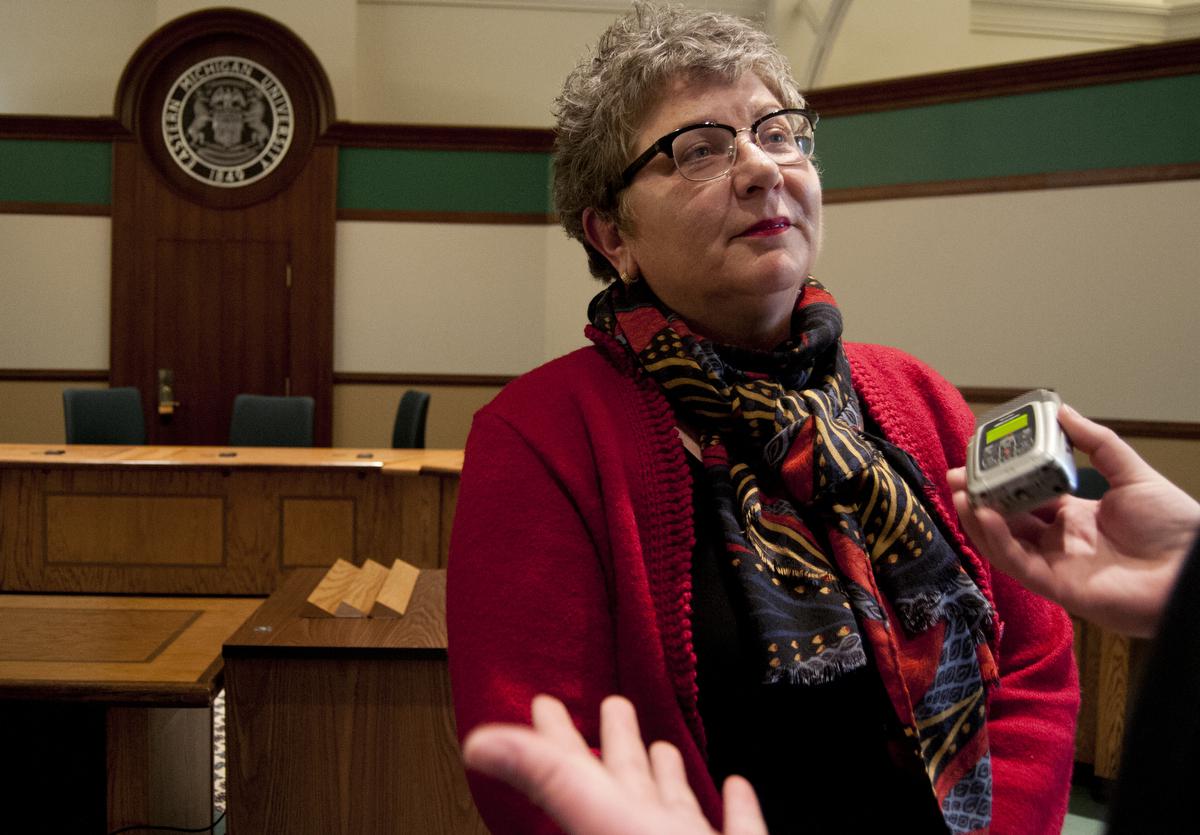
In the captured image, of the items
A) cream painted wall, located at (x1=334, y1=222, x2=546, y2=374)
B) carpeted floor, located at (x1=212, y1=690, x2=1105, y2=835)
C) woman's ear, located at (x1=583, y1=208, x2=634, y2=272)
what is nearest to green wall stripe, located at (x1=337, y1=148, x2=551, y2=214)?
Result: cream painted wall, located at (x1=334, y1=222, x2=546, y2=374)

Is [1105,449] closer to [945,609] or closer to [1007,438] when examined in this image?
[1007,438]

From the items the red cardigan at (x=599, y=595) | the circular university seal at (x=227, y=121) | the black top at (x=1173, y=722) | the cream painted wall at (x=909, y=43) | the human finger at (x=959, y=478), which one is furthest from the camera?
the circular university seal at (x=227, y=121)

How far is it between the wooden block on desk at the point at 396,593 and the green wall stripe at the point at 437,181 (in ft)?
15.0

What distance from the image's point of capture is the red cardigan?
35.3 inches

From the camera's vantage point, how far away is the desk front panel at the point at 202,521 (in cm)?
382

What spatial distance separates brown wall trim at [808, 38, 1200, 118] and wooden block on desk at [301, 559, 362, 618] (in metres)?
4.01

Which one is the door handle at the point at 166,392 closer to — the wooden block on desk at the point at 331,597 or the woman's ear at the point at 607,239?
the wooden block on desk at the point at 331,597

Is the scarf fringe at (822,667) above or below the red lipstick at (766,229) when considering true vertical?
below

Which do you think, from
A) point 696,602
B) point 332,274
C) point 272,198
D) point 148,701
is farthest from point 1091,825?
point 272,198

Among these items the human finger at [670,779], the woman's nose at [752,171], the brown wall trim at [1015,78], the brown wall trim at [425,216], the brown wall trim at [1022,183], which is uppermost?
the brown wall trim at [1015,78]

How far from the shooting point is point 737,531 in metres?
0.96

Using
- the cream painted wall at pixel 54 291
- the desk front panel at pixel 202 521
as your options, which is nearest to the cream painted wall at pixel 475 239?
the cream painted wall at pixel 54 291

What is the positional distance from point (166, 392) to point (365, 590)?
4.94 m

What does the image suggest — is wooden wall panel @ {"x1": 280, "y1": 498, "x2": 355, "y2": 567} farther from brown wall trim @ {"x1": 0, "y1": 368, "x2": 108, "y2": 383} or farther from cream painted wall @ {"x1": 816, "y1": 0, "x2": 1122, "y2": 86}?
cream painted wall @ {"x1": 816, "y1": 0, "x2": 1122, "y2": 86}
